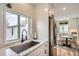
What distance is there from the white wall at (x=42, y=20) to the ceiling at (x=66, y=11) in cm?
15

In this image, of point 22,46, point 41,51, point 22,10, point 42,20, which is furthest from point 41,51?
point 22,10

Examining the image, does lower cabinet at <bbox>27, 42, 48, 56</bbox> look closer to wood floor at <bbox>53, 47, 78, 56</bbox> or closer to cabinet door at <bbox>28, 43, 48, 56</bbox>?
cabinet door at <bbox>28, 43, 48, 56</bbox>

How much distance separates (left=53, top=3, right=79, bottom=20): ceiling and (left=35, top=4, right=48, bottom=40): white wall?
0.15 metres

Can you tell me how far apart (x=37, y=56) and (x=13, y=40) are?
42cm

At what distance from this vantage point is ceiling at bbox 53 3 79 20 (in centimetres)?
140

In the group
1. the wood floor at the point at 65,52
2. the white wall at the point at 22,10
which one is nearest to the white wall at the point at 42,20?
the white wall at the point at 22,10

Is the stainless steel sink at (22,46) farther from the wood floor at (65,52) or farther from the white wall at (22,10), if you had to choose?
the wood floor at (65,52)

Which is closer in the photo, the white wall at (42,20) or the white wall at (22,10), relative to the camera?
the white wall at (22,10)

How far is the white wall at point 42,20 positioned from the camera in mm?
1447

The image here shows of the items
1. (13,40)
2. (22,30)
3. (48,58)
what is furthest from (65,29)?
(13,40)

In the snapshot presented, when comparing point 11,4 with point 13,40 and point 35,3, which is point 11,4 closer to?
point 35,3

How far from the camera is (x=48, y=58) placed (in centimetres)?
144

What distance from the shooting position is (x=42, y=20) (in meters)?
1.47

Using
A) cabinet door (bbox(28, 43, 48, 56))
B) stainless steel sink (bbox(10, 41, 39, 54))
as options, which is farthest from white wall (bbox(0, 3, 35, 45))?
cabinet door (bbox(28, 43, 48, 56))
